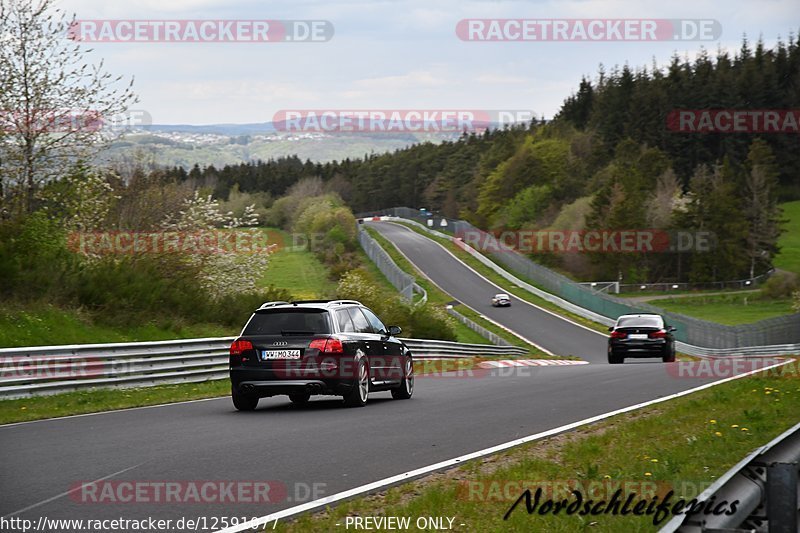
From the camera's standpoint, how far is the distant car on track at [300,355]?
562 inches

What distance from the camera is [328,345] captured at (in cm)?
1441

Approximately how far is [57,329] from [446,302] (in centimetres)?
5322

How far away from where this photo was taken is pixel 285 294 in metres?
32.0

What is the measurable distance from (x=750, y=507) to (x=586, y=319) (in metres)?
61.8

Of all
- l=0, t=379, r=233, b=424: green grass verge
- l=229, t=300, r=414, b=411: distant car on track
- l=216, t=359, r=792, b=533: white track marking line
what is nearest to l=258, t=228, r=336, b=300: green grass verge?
l=0, t=379, r=233, b=424: green grass verge

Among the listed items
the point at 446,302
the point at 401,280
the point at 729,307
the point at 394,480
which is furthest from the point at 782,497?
the point at 729,307

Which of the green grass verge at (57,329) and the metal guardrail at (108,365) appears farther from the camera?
the green grass verge at (57,329)

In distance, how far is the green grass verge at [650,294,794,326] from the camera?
79.3 metres

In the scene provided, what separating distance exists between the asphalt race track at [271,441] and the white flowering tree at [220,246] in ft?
72.2

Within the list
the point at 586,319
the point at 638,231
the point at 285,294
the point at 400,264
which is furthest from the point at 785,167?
the point at 285,294

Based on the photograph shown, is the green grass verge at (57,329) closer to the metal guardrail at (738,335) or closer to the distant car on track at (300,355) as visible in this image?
the distant car on track at (300,355)

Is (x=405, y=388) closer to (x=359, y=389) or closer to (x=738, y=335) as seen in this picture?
(x=359, y=389)

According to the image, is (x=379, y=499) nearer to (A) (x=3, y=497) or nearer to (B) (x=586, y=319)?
(A) (x=3, y=497)

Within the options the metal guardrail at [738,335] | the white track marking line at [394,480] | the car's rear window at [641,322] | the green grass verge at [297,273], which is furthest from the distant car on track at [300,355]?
the green grass verge at [297,273]
